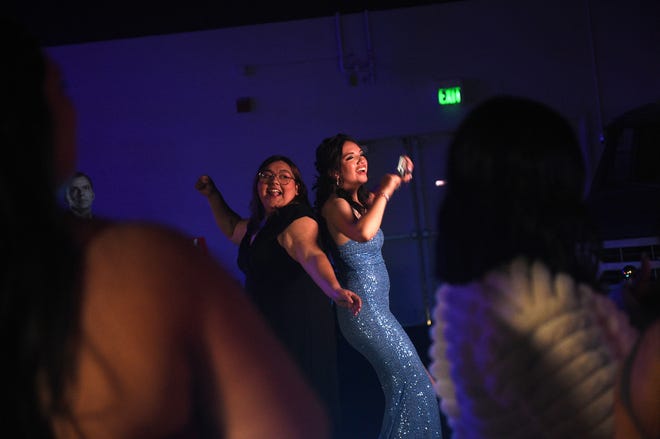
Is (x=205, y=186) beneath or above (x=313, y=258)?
above

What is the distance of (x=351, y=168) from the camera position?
3.50 metres

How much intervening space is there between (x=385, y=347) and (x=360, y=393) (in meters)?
2.16

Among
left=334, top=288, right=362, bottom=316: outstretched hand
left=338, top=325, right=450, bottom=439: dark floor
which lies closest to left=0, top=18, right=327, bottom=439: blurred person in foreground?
left=334, top=288, right=362, bottom=316: outstretched hand

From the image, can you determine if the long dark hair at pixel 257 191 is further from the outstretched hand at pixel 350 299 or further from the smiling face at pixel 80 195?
the smiling face at pixel 80 195

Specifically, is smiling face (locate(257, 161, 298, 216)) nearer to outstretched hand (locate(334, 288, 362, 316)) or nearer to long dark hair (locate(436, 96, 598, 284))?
outstretched hand (locate(334, 288, 362, 316))

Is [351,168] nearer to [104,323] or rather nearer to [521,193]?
[521,193]

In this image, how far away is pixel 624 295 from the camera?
1.27 metres

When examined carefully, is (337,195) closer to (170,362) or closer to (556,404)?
(556,404)

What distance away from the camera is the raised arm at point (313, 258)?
304 cm

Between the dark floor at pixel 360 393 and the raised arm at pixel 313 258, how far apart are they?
3.26 feet

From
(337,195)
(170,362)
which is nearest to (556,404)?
(170,362)

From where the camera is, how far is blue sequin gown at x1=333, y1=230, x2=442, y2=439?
309 cm

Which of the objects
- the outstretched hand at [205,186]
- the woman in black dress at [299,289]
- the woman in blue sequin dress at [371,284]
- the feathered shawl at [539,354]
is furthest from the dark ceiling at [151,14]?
the feathered shawl at [539,354]

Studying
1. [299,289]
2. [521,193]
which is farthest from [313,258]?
[521,193]
